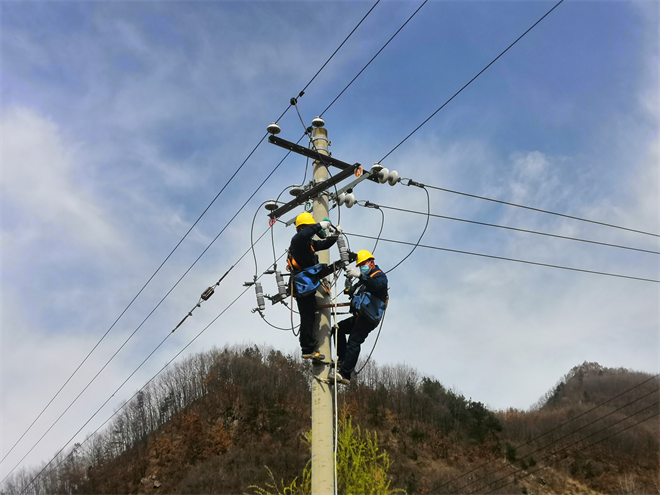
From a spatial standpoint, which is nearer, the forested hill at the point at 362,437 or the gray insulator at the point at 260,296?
the gray insulator at the point at 260,296

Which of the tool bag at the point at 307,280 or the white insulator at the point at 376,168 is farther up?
the white insulator at the point at 376,168

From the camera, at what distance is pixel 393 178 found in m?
7.36

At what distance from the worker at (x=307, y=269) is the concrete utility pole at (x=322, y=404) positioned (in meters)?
0.09

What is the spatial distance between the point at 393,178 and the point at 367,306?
5.79 ft

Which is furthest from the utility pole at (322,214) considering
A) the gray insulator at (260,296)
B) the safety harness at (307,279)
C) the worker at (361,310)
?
the gray insulator at (260,296)

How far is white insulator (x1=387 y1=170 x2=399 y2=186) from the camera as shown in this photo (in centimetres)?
733

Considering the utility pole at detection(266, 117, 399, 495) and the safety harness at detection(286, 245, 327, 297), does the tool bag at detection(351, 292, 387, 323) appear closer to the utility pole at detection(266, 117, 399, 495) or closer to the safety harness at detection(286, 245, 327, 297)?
the utility pole at detection(266, 117, 399, 495)

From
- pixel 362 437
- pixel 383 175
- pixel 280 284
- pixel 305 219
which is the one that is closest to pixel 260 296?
pixel 280 284

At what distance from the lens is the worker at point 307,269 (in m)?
6.43

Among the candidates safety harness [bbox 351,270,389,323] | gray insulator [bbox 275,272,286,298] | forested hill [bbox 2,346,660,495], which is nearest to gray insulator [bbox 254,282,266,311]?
gray insulator [bbox 275,272,286,298]

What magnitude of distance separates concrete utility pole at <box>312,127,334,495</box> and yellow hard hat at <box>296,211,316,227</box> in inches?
4.8

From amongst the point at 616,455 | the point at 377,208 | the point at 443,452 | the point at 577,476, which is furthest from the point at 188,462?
the point at 377,208

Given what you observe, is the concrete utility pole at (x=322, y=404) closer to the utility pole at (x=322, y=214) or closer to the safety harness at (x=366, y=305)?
the utility pole at (x=322, y=214)

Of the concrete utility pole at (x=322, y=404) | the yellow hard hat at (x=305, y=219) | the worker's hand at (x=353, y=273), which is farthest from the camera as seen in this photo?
the yellow hard hat at (x=305, y=219)
